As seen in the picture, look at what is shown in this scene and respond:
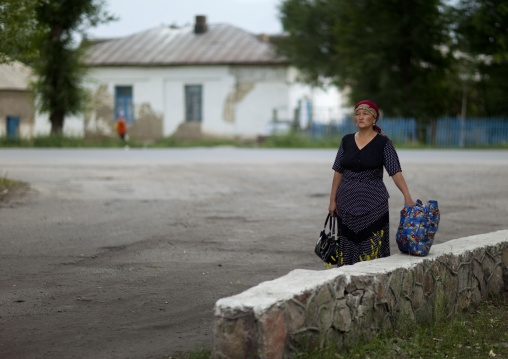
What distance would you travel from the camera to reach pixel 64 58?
109 feet

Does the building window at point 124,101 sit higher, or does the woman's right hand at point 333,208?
the building window at point 124,101

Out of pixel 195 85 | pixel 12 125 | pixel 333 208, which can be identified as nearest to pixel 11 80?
pixel 12 125

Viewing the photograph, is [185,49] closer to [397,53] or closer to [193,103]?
[193,103]

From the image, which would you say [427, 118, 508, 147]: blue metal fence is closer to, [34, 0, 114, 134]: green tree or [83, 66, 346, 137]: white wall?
[83, 66, 346, 137]: white wall

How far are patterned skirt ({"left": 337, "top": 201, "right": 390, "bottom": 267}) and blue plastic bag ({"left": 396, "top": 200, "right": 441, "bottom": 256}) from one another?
284 mm

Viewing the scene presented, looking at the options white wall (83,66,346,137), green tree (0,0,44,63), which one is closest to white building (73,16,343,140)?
white wall (83,66,346,137)

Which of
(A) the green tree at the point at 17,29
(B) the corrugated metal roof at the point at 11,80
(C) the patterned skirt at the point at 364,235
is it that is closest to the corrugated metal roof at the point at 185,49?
(B) the corrugated metal roof at the point at 11,80

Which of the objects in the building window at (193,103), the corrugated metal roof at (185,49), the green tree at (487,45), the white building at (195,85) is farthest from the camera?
the building window at (193,103)

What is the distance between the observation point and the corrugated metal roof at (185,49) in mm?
39781

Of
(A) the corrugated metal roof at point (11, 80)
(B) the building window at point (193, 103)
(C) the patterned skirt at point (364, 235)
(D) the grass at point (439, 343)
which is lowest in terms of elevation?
(D) the grass at point (439, 343)

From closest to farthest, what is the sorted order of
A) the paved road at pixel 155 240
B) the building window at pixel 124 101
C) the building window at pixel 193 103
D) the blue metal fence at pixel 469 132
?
the paved road at pixel 155 240
the blue metal fence at pixel 469 132
the building window at pixel 193 103
the building window at pixel 124 101

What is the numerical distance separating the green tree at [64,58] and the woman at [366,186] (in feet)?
94.4

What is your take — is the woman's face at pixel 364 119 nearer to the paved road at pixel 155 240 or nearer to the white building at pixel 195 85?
the paved road at pixel 155 240

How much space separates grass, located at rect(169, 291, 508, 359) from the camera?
15.1ft
